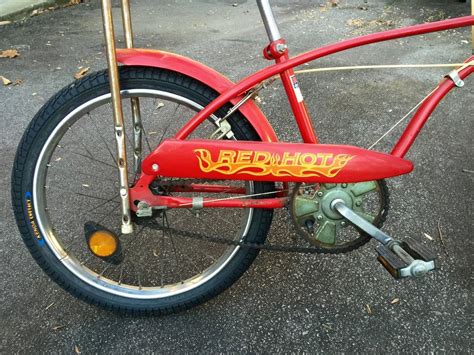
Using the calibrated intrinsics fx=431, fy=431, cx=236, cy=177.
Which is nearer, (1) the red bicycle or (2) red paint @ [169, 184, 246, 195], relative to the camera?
(1) the red bicycle

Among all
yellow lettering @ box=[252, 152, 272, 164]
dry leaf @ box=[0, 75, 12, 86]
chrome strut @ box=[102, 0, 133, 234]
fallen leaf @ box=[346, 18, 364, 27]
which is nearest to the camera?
chrome strut @ box=[102, 0, 133, 234]

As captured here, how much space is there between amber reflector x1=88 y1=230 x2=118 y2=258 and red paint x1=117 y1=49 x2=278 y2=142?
26.3 inches

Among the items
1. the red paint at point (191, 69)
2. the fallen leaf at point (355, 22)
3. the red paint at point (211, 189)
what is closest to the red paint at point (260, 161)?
the red paint at point (191, 69)

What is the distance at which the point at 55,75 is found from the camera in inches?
170

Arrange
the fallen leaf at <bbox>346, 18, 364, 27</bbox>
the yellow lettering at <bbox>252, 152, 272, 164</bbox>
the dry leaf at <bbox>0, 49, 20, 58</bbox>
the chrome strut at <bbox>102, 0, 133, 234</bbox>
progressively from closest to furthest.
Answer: the chrome strut at <bbox>102, 0, 133, 234</bbox>, the yellow lettering at <bbox>252, 152, 272, 164</bbox>, the dry leaf at <bbox>0, 49, 20, 58</bbox>, the fallen leaf at <bbox>346, 18, 364, 27</bbox>

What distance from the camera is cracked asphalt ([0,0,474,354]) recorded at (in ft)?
5.94

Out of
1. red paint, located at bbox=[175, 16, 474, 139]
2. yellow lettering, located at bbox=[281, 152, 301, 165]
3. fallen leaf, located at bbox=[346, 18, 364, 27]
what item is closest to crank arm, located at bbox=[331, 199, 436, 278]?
yellow lettering, located at bbox=[281, 152, 301, 165]

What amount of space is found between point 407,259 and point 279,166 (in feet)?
1.94

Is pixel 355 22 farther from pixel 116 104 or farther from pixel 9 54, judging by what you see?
pixel 116 104

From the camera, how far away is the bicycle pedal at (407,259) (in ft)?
5.16

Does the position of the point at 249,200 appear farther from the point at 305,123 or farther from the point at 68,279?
the point at 68,279

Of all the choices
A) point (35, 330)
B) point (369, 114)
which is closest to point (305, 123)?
point (35, 330)

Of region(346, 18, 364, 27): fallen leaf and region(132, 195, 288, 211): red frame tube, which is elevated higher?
region(132, 195, 288, 211): red frame tube

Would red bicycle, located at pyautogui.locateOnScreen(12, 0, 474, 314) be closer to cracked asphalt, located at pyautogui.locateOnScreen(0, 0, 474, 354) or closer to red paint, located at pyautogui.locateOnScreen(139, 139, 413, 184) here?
red paint, located at pyautogui.locateOnScreen(139, 139, 413, 184)
